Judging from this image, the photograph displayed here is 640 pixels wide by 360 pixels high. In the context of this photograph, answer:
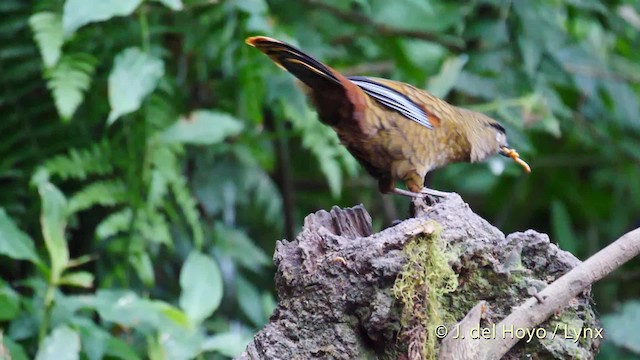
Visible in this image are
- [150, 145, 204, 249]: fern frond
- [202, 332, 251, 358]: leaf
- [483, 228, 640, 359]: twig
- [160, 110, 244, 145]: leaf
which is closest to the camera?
[483, 228, 640, 359]: twig

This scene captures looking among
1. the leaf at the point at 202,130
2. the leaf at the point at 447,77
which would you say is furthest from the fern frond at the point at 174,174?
the leaf at the point at 447,77

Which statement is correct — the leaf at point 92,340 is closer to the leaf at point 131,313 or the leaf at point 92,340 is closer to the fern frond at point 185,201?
the leaf at point 131,313

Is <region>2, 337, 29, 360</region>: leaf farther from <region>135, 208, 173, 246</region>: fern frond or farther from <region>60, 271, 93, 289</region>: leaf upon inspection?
<region>135, 208, 173, 246</region>: fern frond

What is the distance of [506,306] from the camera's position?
2.11 meters

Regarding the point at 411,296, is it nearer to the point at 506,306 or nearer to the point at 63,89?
the point at 506,306

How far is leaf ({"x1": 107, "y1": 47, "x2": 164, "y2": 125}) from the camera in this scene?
3.44 meters

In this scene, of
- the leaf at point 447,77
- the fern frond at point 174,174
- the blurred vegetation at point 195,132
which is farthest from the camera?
the leaf at point 447,77

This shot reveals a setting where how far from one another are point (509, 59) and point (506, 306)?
2610 millimetres

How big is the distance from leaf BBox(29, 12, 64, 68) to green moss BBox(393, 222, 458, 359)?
6.49 feet

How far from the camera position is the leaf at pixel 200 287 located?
11.4ft

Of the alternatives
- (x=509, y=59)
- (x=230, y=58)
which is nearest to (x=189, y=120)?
(x=230, y=58)

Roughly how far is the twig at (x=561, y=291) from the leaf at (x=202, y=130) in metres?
2.05

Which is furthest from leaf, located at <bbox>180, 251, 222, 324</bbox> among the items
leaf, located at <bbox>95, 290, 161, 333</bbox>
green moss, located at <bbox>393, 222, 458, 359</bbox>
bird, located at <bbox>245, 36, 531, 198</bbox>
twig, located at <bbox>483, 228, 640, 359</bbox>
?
twig, located at <bbox>483, 228, 640, 359</bbox>

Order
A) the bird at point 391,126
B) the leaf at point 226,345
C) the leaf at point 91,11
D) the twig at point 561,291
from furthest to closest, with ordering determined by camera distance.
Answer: the leaf at point 226,345
the leaf at point 91,11
the bird at point 391,126
the twig at point 561,291
